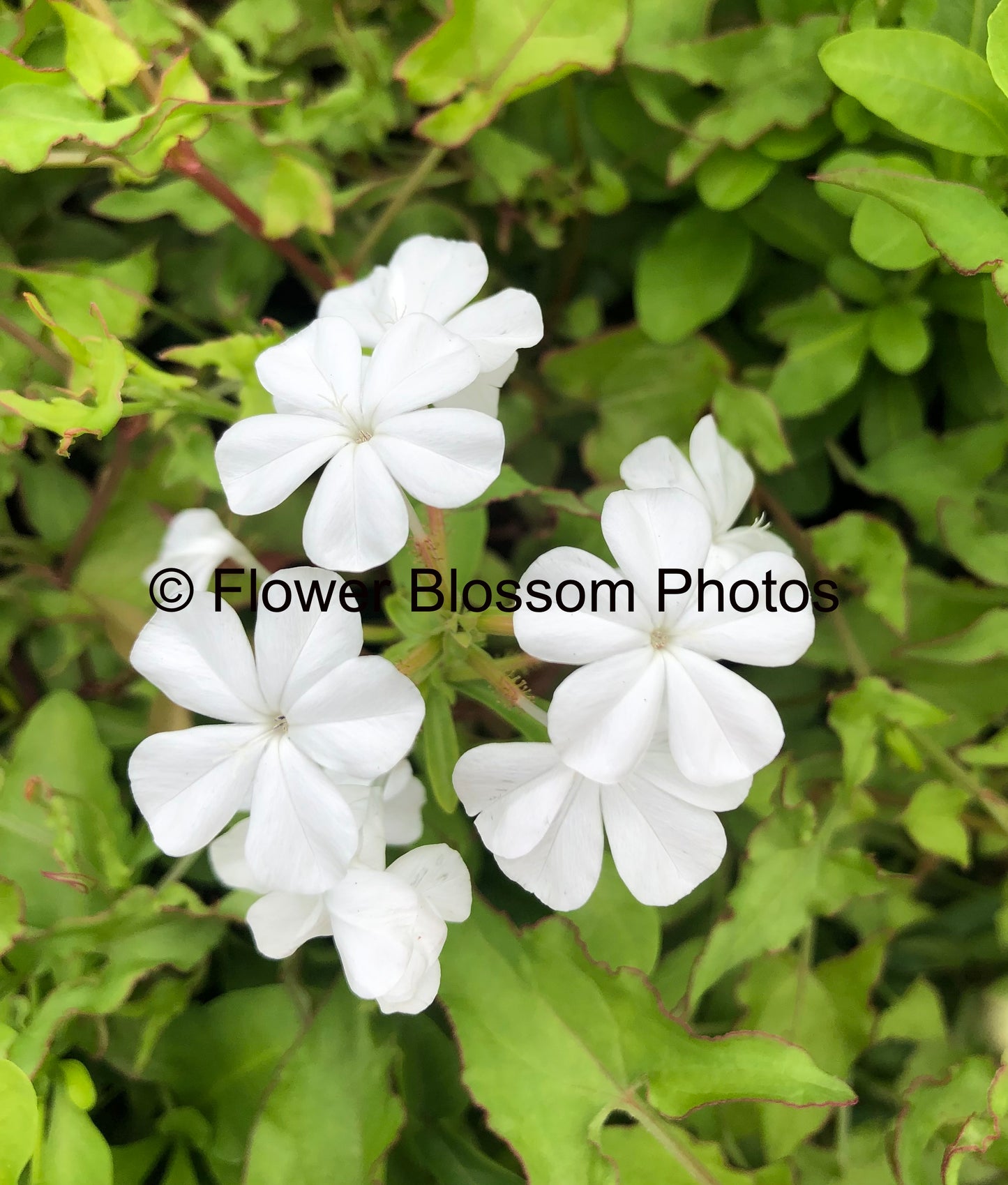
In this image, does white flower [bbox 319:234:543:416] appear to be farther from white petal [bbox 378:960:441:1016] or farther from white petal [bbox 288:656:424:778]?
white petal [bbox 378:960:441:1016]

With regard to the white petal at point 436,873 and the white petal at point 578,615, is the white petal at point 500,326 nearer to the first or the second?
the white petal at point 578,615

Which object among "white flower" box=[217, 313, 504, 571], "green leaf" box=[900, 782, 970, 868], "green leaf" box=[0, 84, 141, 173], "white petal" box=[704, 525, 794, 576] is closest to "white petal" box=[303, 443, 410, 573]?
"white flower" box=[217, 313, 504, 571]

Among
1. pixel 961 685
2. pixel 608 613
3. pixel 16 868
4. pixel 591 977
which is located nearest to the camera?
pixel 608 613

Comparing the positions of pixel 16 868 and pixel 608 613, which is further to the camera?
pixel 16 868

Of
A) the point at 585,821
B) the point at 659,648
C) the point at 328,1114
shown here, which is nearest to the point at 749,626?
the point at 659,648

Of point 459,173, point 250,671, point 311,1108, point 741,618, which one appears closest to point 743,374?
point 459,173

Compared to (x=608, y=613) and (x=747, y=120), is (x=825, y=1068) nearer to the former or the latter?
(x=608, y=613)

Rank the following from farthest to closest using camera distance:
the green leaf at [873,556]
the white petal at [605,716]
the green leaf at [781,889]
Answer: the green leaf at [873,556]
the green leaf at [781,889]
the white petal at [605,716]

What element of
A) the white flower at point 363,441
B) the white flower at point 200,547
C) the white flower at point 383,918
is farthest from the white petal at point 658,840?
the white flower at point 200,547
